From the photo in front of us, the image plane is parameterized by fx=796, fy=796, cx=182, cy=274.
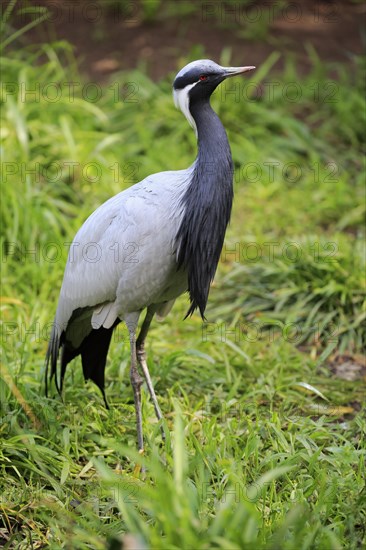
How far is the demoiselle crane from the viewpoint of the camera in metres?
3.64

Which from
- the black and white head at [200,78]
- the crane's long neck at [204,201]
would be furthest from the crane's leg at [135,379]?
the black and white head at [200,78]

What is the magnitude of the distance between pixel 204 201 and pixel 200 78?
0.57 metres

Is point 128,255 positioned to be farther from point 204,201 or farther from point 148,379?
point 148,379

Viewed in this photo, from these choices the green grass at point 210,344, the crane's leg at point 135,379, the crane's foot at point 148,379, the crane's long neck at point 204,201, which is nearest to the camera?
the green grass at point 210,344

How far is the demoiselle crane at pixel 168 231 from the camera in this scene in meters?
3.64

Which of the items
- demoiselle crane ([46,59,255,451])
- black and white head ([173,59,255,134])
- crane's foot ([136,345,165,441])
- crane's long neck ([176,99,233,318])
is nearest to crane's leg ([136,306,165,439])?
crane's foot ([136,345,165,441])

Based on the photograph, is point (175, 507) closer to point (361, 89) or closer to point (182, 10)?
point (361, 89)

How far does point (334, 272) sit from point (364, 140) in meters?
2.54

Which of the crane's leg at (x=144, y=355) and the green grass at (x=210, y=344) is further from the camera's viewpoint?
the crane's leg at (x=144, y=355)

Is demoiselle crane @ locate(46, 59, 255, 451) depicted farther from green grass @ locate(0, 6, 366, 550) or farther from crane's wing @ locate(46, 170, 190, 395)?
green grass @ locate(0, 6, 366, 550)

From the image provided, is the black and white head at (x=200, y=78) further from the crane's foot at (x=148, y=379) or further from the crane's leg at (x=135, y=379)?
the crane's foot at (x=148, y=379)

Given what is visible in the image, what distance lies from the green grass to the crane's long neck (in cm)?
65

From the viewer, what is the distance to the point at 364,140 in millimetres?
7277

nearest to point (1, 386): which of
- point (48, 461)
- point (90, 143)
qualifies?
point (48, 461)
